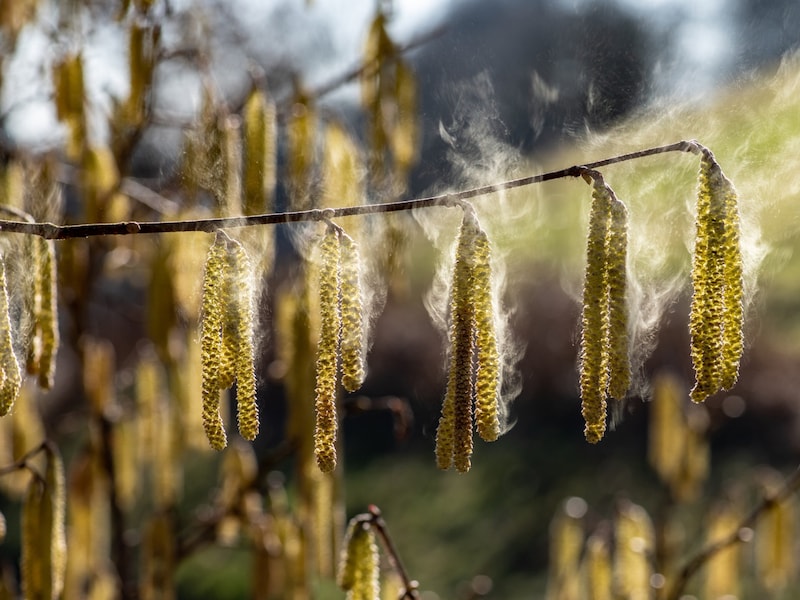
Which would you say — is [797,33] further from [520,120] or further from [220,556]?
[220,556]

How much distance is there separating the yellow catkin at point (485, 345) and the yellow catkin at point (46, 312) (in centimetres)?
52

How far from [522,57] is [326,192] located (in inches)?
32.3

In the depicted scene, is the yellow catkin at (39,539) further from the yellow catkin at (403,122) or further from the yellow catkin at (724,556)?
the yellow catkin at (724,556)

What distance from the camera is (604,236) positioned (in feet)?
3.00

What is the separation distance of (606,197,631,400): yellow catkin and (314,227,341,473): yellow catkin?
0.86 feet

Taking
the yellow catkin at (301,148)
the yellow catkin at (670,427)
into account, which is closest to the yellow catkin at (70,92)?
the yellow catkin at (301,148)

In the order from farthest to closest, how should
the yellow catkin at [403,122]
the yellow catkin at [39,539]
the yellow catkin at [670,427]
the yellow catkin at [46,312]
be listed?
the yellow catkin at [670,427] → the yellow catkin at [403,122] → the yellow catkin at [39,539] → the yellow catkin at [46,312]

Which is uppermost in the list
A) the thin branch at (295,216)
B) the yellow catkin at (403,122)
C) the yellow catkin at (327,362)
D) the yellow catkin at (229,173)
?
the yellow catkin at (403,122)

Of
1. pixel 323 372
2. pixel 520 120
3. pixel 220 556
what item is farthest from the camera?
pixel 220 556

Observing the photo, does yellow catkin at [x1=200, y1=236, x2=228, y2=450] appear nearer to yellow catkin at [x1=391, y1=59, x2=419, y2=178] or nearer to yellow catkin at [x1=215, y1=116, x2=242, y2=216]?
yellow catkin at [x1=215, y1=116, x2=242, y2=216]

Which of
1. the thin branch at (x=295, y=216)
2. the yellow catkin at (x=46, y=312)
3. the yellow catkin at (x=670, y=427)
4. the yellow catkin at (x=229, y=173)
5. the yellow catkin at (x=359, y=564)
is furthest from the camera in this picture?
the yellow catkin at (x=670, y=427)

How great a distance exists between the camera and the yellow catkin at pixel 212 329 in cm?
92

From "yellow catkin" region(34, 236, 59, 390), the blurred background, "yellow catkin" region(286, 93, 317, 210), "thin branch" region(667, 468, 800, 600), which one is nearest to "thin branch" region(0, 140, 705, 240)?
"yellow catkin" region(34, 236, 59, 390)

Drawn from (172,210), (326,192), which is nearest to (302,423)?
(326,192)
